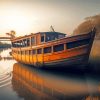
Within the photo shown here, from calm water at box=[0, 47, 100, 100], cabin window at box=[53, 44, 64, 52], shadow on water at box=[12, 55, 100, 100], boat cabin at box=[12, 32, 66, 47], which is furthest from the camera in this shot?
boat cabin at box=[12, 32, 66, 47]

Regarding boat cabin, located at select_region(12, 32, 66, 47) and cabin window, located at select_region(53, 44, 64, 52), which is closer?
cabin window, located at select_region(53, 44, 64, 52)

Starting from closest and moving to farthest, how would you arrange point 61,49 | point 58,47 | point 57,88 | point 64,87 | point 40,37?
point 57,88, point 64,87, point 61,49, point 58,47, point 40,37

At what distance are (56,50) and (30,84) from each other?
20.7 ft

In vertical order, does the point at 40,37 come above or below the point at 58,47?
above

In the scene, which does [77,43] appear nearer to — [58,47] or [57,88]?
[58,47]

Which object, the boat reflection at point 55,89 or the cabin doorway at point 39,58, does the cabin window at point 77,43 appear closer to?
the boat reflection at point 55,89

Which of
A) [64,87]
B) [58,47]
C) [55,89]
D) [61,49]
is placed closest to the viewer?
[55,89]

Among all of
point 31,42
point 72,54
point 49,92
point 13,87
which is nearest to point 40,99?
point 49,92

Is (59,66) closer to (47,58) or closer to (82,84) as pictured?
(47,58)

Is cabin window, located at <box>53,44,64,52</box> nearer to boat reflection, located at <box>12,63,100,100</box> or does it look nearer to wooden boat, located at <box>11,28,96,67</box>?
wooden boat, located at <box>11,28,96,67</box>

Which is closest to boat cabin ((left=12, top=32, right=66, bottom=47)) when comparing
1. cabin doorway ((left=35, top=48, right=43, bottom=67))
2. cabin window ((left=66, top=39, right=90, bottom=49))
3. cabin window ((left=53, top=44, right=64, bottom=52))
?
cabin doorway ((left=35, top=48, right=43, bottom=67))

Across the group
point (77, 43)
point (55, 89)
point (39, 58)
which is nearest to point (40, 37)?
point (39, 58)

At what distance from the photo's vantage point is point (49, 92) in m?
15.0

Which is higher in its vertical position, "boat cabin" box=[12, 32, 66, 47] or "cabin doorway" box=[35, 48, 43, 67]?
"boat cabin" box=[12, 32, 66, 47]
